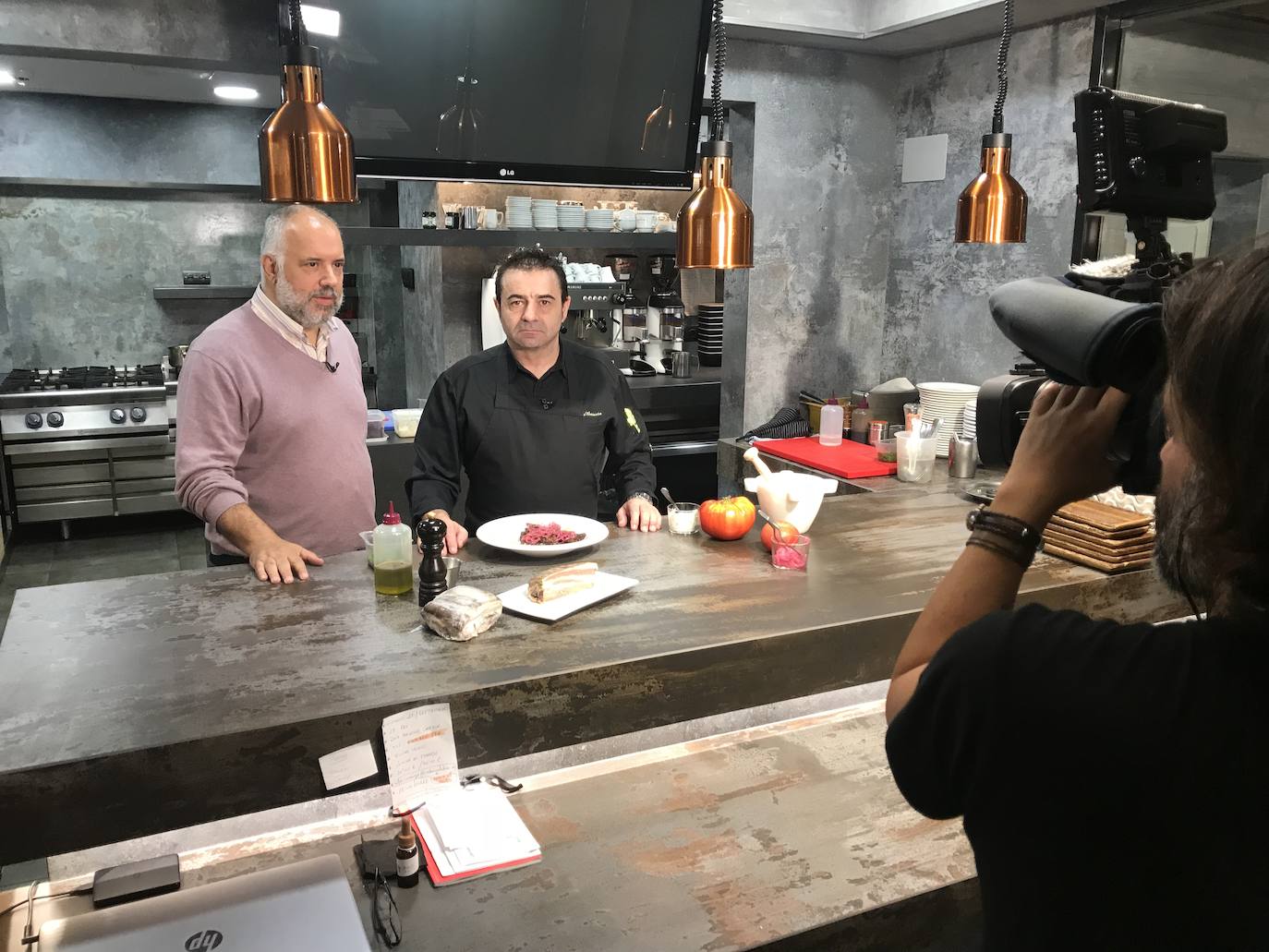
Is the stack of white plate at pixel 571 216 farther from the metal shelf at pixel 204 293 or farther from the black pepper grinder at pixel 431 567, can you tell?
the black pepper grinder at pixel 431 567

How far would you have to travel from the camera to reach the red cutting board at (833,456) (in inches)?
149

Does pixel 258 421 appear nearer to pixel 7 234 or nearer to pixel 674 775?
pixel 674 775

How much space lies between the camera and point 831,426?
4.30 m

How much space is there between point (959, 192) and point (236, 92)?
4.95 metres

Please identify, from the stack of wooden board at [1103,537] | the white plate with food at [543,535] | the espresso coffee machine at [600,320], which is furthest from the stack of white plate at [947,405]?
the espresso coffee machine at [600,320]

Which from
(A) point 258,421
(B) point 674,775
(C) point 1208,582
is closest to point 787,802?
(B) point 674,775

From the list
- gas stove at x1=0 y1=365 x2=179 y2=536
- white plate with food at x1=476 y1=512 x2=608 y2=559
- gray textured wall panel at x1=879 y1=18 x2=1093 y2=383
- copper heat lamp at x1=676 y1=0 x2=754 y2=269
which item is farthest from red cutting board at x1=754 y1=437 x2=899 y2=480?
gas stove at x1=0 y1=365 x2=179 y2=536

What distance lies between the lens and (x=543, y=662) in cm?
163

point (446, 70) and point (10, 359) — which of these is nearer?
point (446, 70)

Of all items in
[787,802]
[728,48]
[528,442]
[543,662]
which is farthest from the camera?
[728,48]

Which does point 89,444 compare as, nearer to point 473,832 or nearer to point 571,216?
point 571,216

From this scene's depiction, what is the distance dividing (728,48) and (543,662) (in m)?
3.68

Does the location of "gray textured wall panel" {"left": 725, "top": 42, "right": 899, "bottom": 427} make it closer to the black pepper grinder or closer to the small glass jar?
the small glass jar

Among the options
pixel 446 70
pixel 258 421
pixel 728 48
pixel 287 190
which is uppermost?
pixel 728 48
